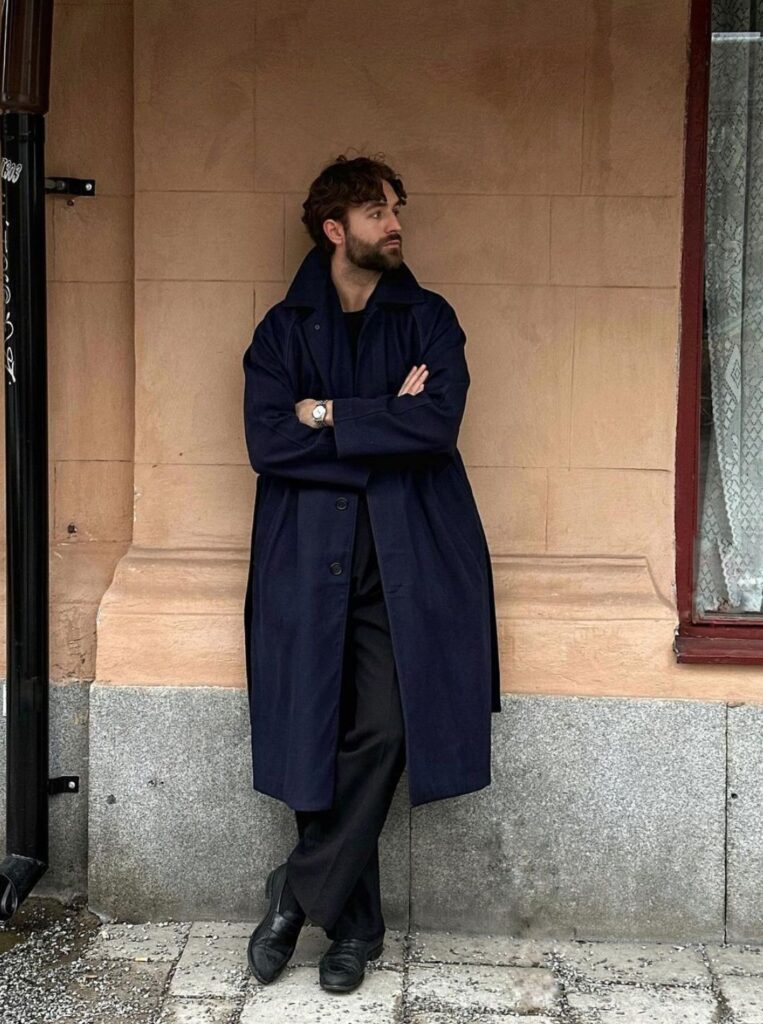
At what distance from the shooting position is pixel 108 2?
4.30m

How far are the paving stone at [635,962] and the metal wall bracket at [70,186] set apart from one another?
9.06ft

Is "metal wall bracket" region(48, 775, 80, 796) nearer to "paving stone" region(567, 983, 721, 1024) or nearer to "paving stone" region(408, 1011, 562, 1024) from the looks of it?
"paving stone" region(408, 1011, 562, 1024)

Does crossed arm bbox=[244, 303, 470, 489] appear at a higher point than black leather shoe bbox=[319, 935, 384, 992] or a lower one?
higher

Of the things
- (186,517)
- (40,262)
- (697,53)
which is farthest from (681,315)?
(40,262)

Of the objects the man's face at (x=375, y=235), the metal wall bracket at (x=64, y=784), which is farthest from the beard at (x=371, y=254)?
the metal wall bracket at (x=64, y=784)

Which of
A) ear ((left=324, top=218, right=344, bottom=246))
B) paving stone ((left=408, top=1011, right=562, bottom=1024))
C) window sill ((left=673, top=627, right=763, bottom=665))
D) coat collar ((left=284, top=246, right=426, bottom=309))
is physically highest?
ear ((left=324, top=218, right=344, bottom=246))

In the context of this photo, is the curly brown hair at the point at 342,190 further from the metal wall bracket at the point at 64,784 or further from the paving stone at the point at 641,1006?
the paving stone at the point at 641,1006

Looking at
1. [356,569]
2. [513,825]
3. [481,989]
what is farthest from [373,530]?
[481,989]

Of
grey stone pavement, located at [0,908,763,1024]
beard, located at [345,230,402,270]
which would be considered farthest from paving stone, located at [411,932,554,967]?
beard, located at [345,230,402,270]

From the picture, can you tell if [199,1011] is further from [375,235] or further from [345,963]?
[375,235]

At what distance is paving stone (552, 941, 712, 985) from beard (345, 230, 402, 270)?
6.95 feet

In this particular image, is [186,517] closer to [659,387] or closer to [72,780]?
[72,780]

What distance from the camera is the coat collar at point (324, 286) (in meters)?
3.92

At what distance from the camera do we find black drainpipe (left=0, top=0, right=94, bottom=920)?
402 cm
